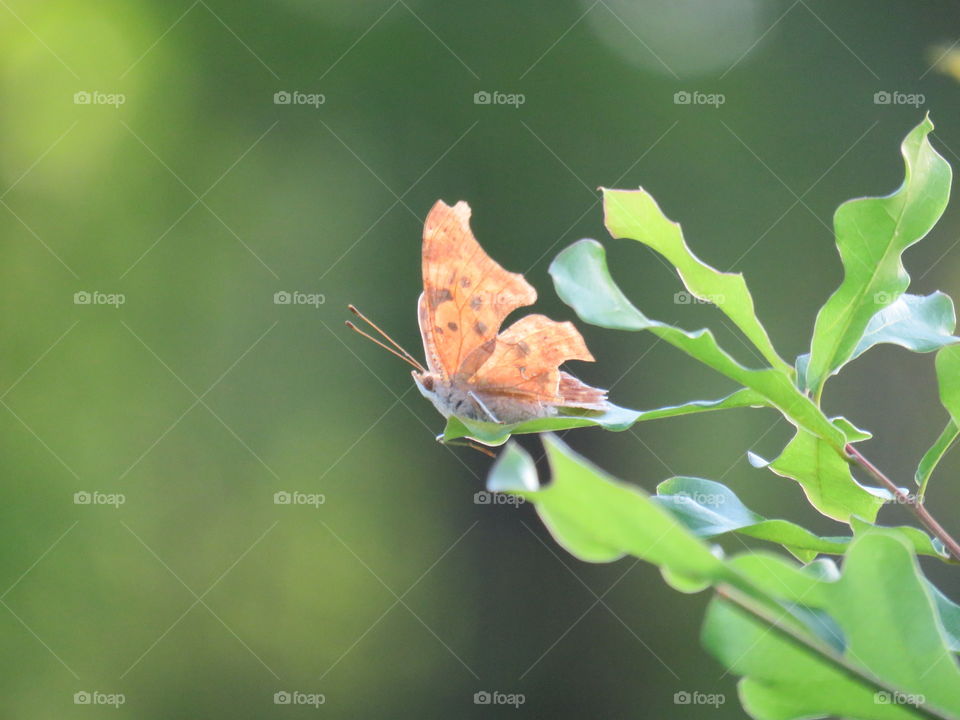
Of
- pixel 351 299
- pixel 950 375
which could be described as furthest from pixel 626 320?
pixel 351 299

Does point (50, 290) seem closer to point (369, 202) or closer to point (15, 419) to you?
point (15, 419)

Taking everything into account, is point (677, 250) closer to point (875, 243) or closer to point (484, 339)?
point (875, 243)

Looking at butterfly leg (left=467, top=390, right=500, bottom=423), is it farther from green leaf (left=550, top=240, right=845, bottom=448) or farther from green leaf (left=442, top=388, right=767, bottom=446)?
green leaf (left=550, top=240, right=845, bottom=448)

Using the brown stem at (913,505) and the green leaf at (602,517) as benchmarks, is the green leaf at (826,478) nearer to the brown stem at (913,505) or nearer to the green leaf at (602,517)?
the brown stem at (913,505)

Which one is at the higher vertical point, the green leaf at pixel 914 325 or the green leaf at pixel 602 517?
the green leaf at pixel 914 325

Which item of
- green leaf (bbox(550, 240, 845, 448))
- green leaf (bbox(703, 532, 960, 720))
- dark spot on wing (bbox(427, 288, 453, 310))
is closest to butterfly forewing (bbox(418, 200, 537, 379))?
dark spot on wing (bbox(427, 288, 453, 310))

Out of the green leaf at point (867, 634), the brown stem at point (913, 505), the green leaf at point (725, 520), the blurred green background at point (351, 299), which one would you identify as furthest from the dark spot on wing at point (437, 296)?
the blurred green background at point (351, 299)
